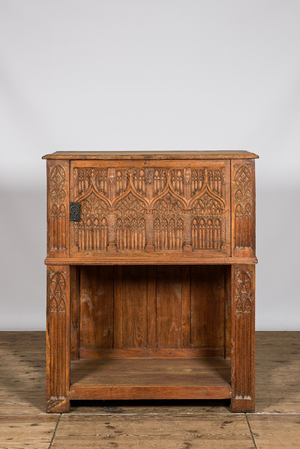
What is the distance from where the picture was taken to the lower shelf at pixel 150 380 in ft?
10.5

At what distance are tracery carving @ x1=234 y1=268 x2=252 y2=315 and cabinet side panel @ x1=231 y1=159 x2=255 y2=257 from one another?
0.35 feet

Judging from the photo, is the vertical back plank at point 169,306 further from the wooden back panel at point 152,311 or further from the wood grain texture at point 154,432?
the wood grain texture at point 154,432

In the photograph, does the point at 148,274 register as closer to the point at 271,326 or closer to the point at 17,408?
the point at 17,408

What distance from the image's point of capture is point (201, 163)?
3.14 meters

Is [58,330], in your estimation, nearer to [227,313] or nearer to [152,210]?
[152,210]

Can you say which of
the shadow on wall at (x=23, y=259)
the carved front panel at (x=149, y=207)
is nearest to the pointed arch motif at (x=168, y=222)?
the carved front panel at (x=149, y=207)

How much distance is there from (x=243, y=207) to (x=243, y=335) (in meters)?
0.72

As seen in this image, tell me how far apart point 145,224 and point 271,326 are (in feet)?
7.98

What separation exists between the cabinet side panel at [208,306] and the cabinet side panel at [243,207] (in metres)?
0.73

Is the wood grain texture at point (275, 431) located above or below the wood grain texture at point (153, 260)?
below

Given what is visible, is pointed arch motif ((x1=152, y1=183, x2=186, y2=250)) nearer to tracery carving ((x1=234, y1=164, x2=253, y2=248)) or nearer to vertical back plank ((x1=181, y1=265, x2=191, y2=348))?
tracery carving ((x1=234, y1=164, x2=253, y2=248))

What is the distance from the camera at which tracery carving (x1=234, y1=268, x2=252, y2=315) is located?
3.15m

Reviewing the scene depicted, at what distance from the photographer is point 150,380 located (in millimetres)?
3330

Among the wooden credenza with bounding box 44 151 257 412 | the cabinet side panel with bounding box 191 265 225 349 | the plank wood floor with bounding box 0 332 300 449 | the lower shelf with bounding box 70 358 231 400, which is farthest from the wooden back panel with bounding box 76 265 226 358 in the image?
the wooden credenza with bounding box 44 151 257 412
